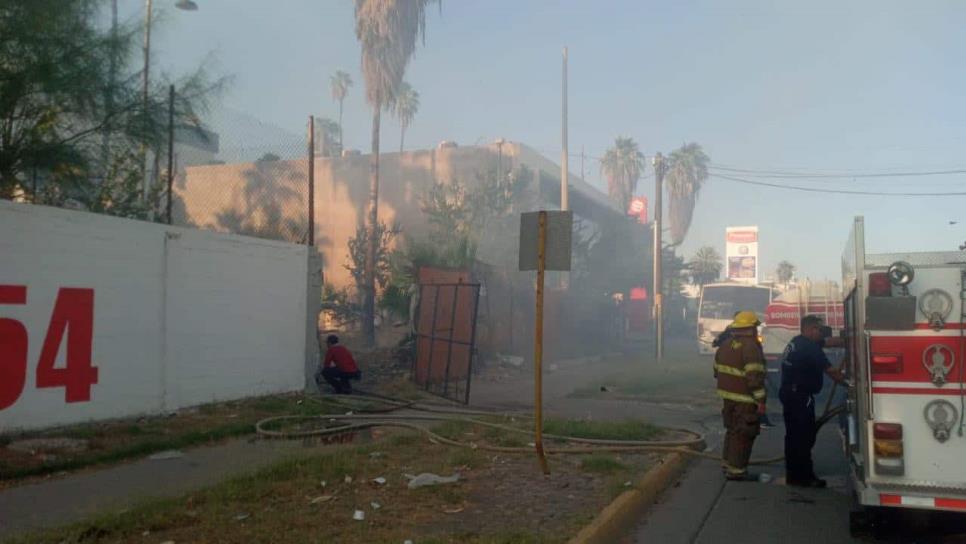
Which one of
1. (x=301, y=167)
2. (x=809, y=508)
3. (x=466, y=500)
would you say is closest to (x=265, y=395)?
(x=301, y=167)

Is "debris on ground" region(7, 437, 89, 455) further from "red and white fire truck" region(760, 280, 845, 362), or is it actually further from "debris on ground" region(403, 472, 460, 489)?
"red and white fire truck" region(760, 280, 845, 362)

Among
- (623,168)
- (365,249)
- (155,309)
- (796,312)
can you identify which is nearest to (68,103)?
(155,309)

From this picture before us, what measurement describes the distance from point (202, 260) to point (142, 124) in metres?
2.16

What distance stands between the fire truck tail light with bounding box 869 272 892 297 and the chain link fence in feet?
32.9

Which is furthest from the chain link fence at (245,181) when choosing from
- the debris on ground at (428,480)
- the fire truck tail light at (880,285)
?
the fire truck tail light at (880,285)

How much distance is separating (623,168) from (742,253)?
2201 cm

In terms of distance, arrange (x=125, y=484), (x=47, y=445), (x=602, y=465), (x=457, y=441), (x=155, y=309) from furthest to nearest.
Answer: (x=155, y=309), (x=457, y=441), (x=47, y=445), (x=602, y=465), (x=125, y=484)

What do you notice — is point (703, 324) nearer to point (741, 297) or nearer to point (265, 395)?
point (741, 297)

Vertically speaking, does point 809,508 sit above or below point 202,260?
below

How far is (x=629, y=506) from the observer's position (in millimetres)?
6770

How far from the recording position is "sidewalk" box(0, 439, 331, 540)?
20.7 feet

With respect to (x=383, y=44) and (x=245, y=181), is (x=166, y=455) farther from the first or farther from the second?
(x=383, y=44)

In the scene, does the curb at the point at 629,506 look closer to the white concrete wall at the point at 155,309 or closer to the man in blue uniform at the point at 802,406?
the man in blue uniform at the point at 802,406

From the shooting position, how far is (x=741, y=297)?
90.4 ft
